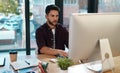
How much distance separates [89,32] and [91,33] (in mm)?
18

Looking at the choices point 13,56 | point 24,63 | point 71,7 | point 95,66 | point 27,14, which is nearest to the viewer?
point 95,66

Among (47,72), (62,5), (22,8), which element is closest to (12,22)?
(22,8)

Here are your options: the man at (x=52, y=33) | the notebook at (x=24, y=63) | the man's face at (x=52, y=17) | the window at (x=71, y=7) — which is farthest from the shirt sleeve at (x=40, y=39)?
the window at (x=71, y=7)

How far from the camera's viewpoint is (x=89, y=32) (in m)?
1.35

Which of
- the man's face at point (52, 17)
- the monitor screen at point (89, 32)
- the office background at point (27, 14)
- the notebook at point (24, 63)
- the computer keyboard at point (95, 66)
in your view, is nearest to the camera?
the monitor screen at point (89, 32)

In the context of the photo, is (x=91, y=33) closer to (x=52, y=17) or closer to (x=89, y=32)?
(x=89, y=32)

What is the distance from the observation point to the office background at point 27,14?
3.71m

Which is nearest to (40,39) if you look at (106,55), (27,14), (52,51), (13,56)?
(52,51)

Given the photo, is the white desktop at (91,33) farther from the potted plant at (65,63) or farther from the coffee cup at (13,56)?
the coffee cup at (13,56)

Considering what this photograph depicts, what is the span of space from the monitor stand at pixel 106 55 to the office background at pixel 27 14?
6.99 ft

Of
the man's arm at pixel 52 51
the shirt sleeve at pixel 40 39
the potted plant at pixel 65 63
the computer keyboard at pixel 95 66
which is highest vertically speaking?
the shirt sleeve at pixel 40 39

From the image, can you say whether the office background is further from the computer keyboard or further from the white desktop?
the white desktop

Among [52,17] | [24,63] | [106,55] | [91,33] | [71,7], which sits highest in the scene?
[71,7]

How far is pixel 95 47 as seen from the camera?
1445 mm
